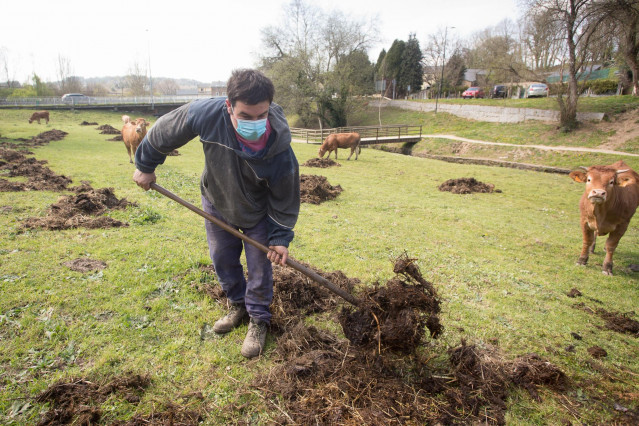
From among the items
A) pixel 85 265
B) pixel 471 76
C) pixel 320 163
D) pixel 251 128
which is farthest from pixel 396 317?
pixel 471 76

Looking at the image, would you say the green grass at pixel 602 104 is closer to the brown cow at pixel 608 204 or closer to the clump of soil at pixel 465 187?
the clump of soil at pixel 465 187

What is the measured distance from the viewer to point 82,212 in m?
6.65

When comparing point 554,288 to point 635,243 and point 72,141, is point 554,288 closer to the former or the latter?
point 635,243

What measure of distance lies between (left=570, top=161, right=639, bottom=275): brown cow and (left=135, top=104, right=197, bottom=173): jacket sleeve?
6297 mm

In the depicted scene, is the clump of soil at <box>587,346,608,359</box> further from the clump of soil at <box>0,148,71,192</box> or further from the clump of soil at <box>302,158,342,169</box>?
the clump of soil at <box>302,158,342,169</box>

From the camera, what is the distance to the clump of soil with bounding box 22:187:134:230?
19.6ft

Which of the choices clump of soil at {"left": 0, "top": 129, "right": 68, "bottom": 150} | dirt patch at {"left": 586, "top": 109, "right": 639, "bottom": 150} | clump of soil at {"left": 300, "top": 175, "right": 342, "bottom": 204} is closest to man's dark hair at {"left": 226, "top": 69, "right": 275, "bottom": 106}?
clump of soil at {"left": 300, "top": 175, "right": 342, "bottom": 204}

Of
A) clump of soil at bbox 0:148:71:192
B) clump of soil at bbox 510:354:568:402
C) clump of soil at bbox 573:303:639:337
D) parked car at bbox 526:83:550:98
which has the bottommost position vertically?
clump of soil at bbox 573:303:639:337

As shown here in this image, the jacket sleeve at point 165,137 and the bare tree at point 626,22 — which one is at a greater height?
the bare tree at point 626,22

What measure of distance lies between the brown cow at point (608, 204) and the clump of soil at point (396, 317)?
173 inches

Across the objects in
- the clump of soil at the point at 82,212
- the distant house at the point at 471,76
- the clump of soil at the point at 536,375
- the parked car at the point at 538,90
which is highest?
the distant house at the point at 471,76

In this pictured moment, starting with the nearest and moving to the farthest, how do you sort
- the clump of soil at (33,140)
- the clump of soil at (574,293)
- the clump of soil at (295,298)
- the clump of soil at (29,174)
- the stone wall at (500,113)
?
the clump of soil at (295,298) < the clump of soil at (574,293) < the clump of soil at (29,174) < the clump of soil at (33,140) < the stone wall at (500,113)

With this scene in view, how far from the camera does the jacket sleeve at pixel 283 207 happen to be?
3.15m

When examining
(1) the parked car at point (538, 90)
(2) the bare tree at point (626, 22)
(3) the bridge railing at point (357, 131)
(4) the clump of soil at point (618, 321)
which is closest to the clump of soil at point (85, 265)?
(4) the clump of soil at point (618, 321)
